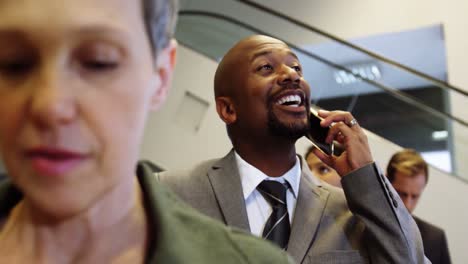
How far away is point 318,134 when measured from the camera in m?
1.83

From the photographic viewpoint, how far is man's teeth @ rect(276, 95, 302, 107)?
5.69 ft

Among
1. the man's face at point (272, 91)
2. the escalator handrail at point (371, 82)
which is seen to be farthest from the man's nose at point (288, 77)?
the escalator handrail at point (371, 82)

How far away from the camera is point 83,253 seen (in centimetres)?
80

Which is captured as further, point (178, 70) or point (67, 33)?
point (178, 70)

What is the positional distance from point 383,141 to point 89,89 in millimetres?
4278

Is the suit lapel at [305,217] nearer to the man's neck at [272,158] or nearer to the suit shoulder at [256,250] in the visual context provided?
the man's neck at [272,158]

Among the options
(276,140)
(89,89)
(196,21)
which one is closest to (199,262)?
(89,89)

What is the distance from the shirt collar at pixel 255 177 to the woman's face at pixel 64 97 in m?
0.96

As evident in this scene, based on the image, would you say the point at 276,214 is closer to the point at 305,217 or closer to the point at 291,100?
the point at 305,217

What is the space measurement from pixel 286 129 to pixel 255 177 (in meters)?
0.17

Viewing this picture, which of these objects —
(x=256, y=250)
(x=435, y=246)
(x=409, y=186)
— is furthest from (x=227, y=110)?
(x=435, y=246)

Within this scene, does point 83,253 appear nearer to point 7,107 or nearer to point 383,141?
point 7,107

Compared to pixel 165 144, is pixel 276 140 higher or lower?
higher

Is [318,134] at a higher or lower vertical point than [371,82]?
higher
